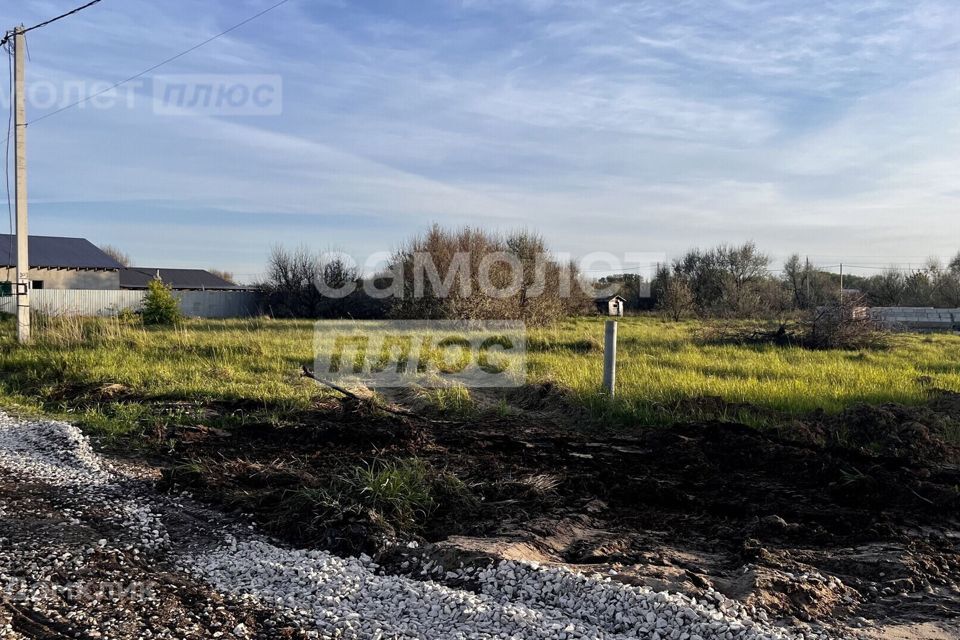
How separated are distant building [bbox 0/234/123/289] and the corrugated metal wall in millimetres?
6038

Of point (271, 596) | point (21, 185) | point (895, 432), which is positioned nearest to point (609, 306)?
point (21, 185)

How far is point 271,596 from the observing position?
12.1ft

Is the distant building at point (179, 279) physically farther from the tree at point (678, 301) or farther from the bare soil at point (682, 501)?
the bare soil at point (682, 501)

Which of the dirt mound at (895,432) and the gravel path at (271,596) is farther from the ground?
the dirt mound at (895,432)

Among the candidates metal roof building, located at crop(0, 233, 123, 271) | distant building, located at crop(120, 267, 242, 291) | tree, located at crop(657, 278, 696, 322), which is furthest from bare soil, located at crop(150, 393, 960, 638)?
distant building, located at crop(120, 267, 242, 291)

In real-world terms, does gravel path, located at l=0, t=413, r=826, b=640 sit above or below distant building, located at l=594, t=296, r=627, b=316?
below

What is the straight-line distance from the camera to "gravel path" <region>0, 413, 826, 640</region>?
327 cm

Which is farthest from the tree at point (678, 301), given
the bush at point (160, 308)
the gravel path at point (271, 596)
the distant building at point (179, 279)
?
the gravel path at point (271, 596)

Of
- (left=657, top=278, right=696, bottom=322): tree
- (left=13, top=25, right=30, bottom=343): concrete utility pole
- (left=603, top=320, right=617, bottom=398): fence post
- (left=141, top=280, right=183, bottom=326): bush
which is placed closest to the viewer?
(left=603, top=320, right=617, bottom=398): fence post

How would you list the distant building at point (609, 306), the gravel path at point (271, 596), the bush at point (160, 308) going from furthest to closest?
the distant building at point (609, 306), the bush at point (160, 308), the gravel path at point (271, 596)

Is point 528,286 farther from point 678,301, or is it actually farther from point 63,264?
point 63,264

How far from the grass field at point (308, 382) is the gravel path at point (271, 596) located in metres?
4.24

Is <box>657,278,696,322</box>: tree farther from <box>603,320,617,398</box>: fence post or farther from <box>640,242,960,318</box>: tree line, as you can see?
<box>603,320,617,398</box>: fence post

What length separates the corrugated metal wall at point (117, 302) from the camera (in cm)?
3395
